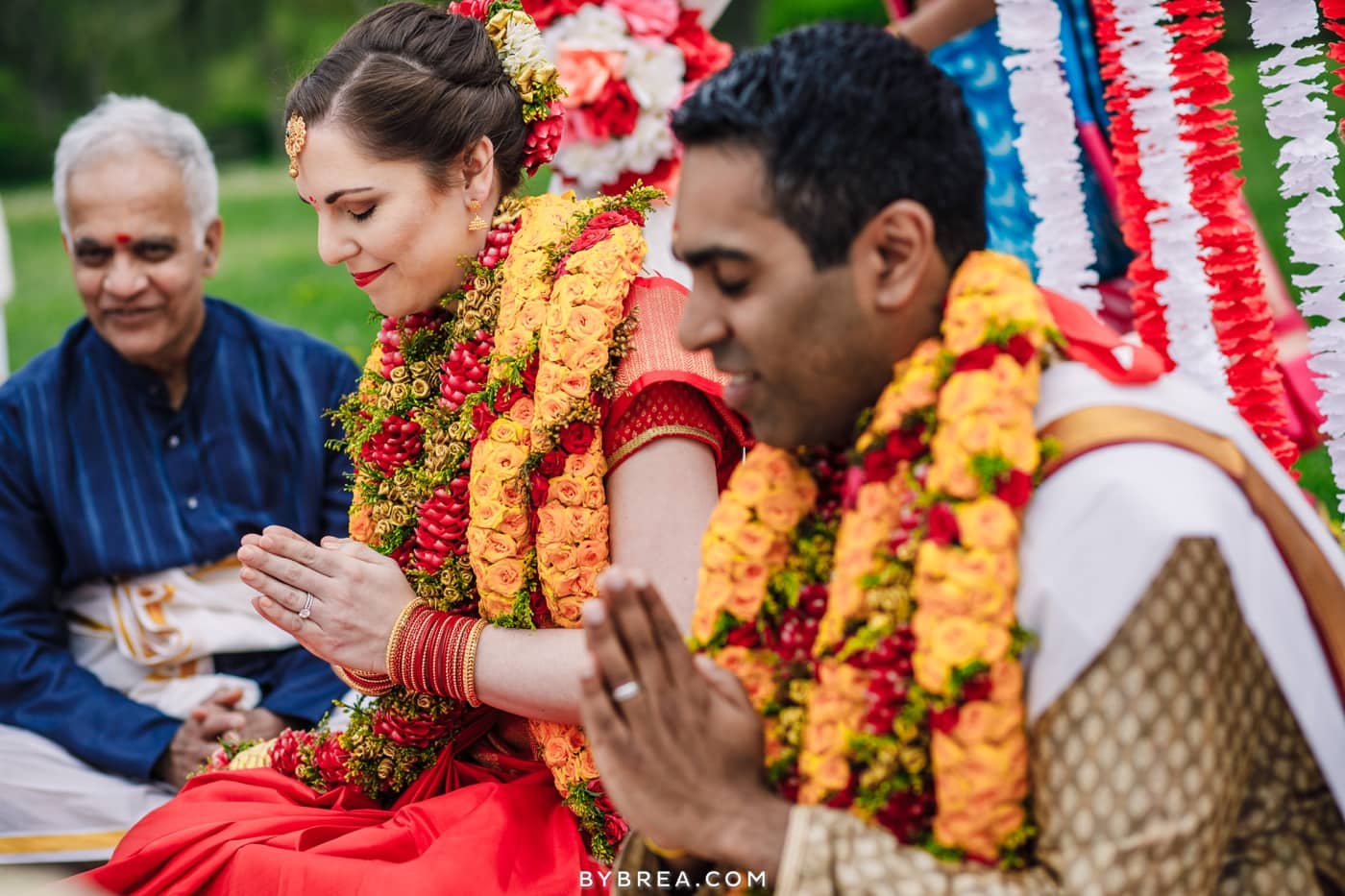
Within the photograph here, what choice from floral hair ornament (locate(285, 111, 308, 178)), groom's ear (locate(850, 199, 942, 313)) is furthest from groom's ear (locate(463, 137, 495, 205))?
groom's ear (locate(850, 199, 942, 313))

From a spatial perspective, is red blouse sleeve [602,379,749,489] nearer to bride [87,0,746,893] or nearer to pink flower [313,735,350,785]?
bride [87,0,746,893]

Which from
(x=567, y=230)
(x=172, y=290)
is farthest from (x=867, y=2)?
(x=567, y=230)

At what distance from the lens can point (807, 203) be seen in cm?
183

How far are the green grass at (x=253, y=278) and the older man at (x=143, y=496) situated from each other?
14.2ft

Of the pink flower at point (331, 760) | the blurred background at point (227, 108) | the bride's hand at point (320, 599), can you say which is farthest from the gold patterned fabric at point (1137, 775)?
the blurred background at point (227, 108)

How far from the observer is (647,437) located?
2619 millimetres

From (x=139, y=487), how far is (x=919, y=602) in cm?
304

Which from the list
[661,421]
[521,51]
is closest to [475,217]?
[521,51]

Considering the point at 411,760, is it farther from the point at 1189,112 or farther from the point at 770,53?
the point at 1189,112

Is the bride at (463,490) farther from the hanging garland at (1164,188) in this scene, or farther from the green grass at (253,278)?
the green grass at (253,278)

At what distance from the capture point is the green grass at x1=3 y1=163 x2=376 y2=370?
993cm

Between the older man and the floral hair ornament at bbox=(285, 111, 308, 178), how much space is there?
1.52 meters

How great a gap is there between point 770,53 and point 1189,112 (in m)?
1.70

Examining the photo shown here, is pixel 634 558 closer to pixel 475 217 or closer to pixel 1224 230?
pixel 475 217
